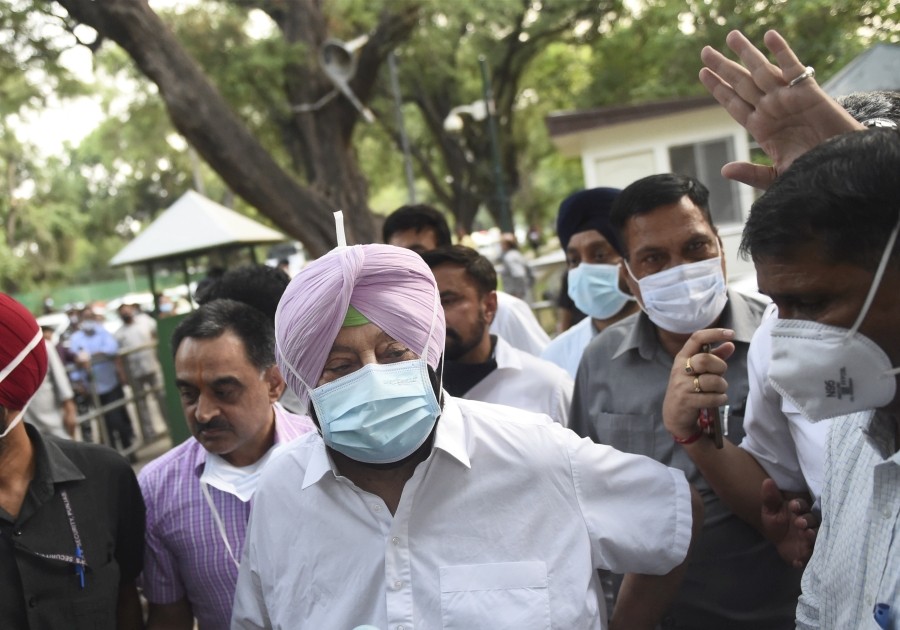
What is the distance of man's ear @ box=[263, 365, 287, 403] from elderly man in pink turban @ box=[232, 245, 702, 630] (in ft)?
3.10

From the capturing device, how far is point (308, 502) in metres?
2.05

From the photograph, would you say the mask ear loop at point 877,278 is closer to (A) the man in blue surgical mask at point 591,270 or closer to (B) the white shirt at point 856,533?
(B) the white shirt at point 856,533

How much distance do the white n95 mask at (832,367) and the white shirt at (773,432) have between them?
61 cm

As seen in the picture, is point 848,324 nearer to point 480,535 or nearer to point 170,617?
point 480,535

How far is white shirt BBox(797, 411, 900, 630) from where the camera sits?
159 centimetres

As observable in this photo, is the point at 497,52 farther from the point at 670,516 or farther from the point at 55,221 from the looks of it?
the point at 55,221

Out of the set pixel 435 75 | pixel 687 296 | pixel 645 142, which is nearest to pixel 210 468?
pixel 687 296

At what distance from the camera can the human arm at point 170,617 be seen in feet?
8.89

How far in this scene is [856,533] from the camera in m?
1.70

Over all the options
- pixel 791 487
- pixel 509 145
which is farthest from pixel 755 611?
pixel 509 145

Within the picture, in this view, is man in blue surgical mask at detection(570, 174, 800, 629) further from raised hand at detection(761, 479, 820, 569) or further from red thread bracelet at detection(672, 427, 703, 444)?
red thread bracelet at detection(672, 427, 703, 444)

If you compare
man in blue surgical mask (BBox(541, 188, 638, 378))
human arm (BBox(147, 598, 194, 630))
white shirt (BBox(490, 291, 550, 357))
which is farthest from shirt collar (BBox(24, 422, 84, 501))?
white shirt (BBox(490, 291, 550, 357))

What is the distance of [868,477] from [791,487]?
738 mm

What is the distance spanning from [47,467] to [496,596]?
4.53ft
